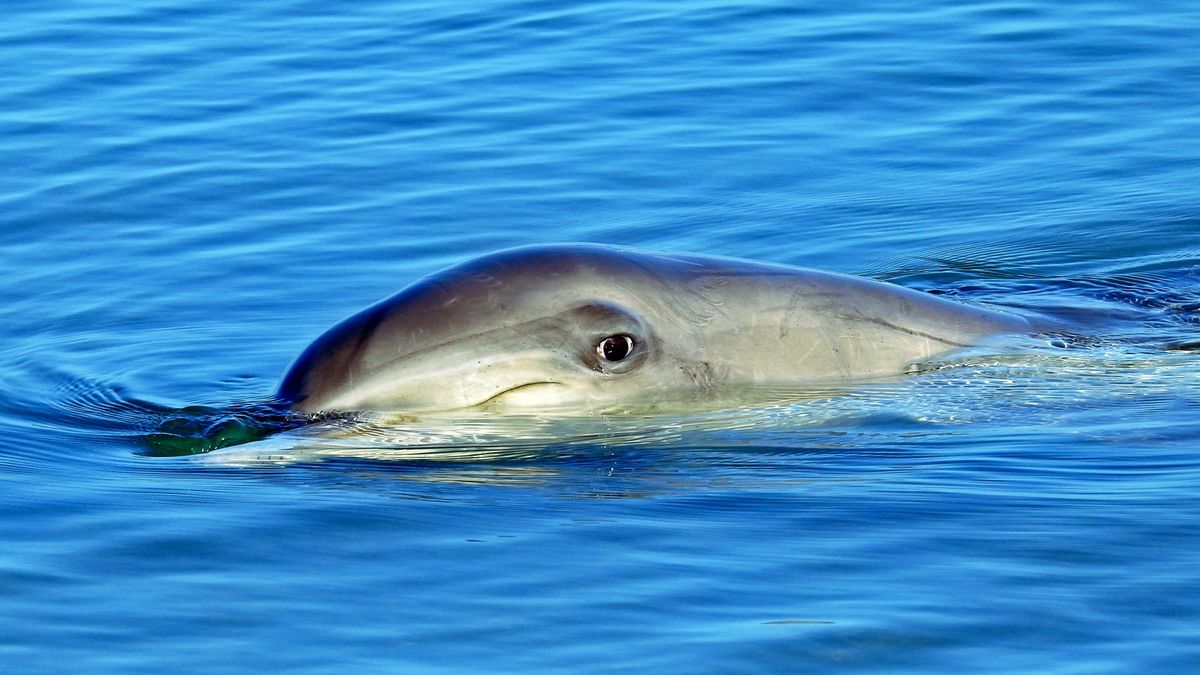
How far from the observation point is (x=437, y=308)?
9.26m

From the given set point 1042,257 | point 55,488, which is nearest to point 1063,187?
point 1042,257

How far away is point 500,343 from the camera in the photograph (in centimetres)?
926

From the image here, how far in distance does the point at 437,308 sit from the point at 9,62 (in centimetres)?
1432

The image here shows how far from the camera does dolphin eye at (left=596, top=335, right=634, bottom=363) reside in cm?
948

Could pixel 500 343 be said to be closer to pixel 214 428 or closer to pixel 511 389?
pixel 511 389

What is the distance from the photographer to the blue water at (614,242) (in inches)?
283

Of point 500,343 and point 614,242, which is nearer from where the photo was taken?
point 500,343

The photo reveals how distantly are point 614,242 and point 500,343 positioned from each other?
588cm

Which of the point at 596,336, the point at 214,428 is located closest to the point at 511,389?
the point at 596,336

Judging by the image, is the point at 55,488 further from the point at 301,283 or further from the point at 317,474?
the point at 301,283

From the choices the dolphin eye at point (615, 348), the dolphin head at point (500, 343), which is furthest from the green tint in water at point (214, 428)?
the dolphin eye at point (615, 348)

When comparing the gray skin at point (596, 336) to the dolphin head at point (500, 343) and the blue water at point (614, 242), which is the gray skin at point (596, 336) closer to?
the dolphin head at point (500, 343)

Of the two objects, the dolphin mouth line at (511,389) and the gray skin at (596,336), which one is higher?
the gray skin at (596,336)

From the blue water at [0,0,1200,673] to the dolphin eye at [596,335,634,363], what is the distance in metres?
0.36
